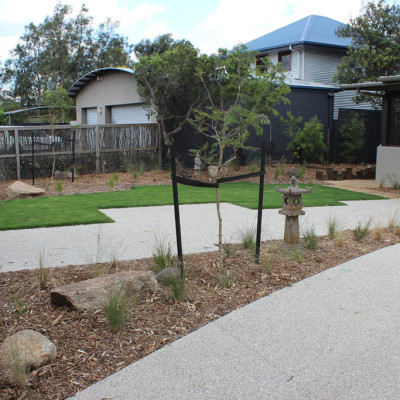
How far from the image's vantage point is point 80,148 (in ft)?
50.8

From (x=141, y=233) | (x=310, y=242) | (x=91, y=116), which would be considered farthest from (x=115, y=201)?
(x=91, y=116)

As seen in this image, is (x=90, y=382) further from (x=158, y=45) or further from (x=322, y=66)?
(x=158, y=45)

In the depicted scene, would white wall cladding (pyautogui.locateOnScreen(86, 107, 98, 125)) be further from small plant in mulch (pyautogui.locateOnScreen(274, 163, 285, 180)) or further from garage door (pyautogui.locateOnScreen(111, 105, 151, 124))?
small plant in mulch (pyautogui.locateOnScreen(274, 163, 285, 180))

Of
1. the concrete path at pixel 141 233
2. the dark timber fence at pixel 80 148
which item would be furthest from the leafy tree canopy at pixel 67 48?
the concrete path at pixel 141 233

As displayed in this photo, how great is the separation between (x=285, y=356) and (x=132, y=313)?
1.36m

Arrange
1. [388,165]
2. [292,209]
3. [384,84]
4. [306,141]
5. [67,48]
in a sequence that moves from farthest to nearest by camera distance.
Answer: [67,48] < [306,141] < [388,165] < [384,84] < [292,209]

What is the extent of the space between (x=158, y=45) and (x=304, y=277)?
37.1 metres

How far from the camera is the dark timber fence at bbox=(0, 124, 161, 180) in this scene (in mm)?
14117

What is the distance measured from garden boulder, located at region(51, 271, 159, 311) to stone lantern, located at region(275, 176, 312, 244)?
2.20 meters

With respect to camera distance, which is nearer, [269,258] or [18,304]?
[18,304]

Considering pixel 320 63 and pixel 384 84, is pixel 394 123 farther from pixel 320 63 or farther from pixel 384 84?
pixel 320 63

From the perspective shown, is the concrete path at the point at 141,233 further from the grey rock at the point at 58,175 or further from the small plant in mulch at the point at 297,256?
the grey rock at the point at 58,175

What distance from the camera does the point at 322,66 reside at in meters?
23.4

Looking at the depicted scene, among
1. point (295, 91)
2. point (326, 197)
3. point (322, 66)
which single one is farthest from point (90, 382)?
point (322, 66)
